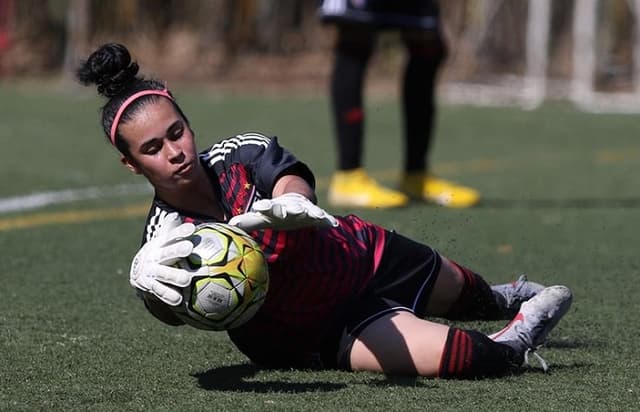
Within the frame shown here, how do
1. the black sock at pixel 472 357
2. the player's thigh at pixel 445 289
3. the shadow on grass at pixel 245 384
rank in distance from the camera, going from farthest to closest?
1. the player's thigh at pixel 445 289
2. the black sock at pixel 472 357
3. the shadow on grass at pixel 245 384

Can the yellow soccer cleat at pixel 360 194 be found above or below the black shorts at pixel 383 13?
below

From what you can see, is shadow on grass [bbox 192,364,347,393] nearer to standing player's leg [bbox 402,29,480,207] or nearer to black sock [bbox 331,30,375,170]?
black sock [bbox 331,30,375,170]

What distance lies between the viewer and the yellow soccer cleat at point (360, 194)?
280 inches

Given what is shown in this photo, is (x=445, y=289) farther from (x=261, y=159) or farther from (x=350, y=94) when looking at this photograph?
(x=350, y=94)

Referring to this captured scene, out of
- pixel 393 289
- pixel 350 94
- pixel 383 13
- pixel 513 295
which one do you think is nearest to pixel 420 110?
pixel 350 94

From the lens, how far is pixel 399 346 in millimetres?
3668

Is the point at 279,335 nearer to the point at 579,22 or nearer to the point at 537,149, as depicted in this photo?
the point at 537,149

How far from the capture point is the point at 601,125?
11.7 meters

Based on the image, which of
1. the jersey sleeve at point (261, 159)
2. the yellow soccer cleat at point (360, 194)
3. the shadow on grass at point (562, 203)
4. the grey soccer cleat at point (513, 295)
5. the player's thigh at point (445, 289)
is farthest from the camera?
the shadow on grass at point (562, 203)

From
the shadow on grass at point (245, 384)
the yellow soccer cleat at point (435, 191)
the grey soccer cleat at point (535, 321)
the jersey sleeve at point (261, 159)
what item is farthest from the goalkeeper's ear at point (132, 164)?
the yellow soccer cleat at point (435, 191)

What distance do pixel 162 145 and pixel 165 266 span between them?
447 mm

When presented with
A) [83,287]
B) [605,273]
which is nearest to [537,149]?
[605,273]

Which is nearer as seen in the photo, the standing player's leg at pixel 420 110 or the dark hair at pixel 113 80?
the dark hair at pixel 113 80

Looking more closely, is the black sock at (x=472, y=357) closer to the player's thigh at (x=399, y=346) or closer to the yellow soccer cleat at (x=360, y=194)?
the player's thigh at (x=399, y=346)
